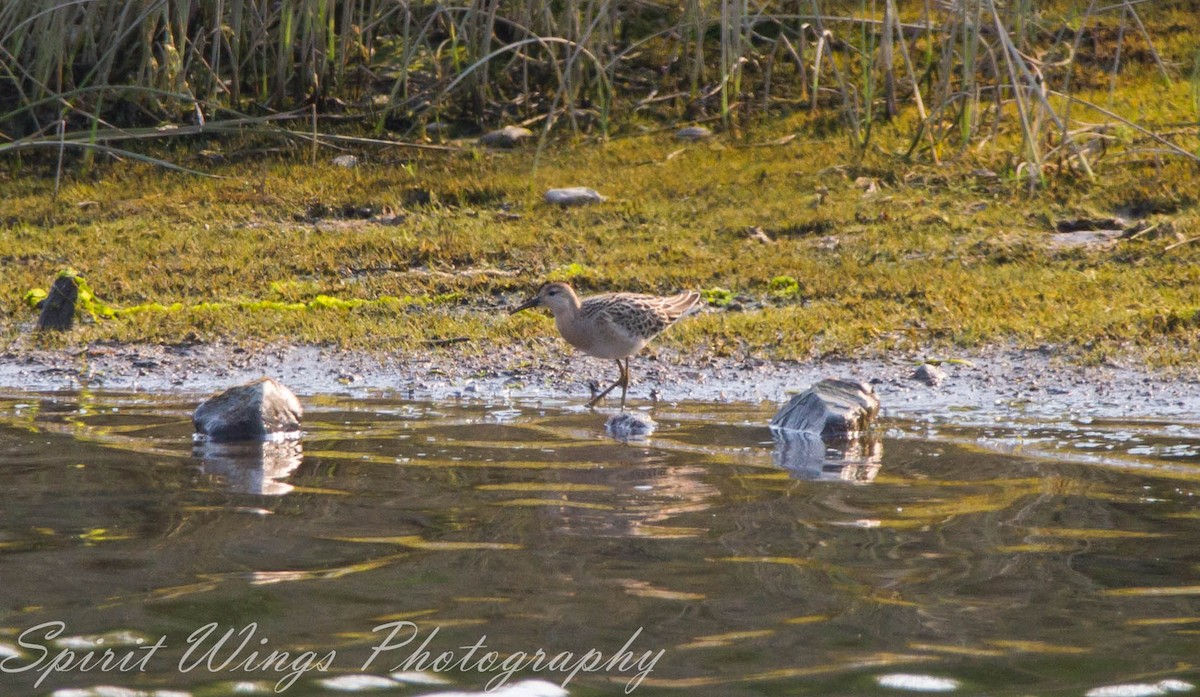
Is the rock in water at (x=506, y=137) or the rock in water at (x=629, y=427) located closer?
the rock in water at (x=629, y=427)

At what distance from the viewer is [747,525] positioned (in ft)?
16.0

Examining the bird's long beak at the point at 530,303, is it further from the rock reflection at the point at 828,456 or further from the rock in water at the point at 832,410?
the rock reflection at the point at 828,456

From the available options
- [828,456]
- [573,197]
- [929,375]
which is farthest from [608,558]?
[573,197]

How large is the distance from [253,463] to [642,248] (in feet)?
13.3

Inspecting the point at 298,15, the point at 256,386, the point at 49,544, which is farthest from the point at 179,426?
the point at 298,15

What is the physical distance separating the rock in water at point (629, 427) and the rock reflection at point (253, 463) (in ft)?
4.20

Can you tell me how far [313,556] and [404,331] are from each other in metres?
4.01

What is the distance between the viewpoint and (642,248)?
955cm

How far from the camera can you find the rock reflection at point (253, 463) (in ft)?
18.1

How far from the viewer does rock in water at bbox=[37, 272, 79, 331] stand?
8.55 metres

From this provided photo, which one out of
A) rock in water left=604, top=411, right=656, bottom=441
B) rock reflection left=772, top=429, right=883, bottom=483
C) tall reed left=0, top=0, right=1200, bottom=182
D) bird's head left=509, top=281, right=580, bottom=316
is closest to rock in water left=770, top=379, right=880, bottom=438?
rock reflection left=772, top=429, right=883, bottom=483

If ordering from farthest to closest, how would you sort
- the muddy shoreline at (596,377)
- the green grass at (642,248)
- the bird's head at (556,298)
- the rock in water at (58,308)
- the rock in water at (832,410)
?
the rock in water at (58,308) → the green grass at (642,248) → the bird's head at (556,298) → the muddy shoreline at (596,377) → the rock in water at (832,410)

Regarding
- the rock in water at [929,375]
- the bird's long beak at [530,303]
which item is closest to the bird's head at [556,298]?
the bird's long beak at [530,303]

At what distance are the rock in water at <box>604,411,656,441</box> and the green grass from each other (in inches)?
58.3
